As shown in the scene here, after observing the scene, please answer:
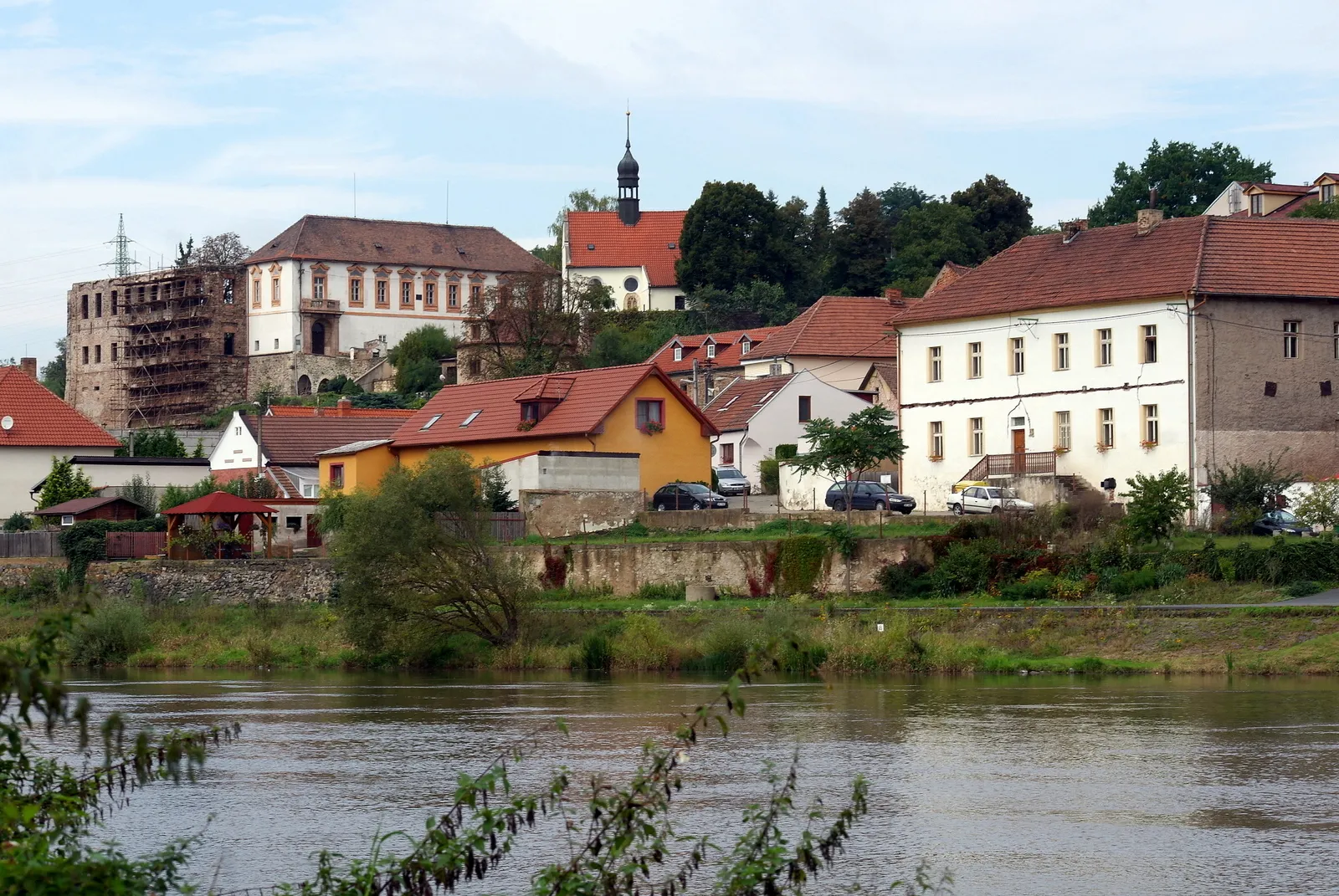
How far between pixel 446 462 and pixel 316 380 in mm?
71597

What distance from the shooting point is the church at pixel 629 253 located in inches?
4601

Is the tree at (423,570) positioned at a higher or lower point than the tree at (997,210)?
lower

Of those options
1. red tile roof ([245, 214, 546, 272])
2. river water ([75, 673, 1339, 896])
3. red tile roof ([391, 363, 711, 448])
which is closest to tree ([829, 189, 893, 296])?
red tile roof ([245, 214, 546, 272])

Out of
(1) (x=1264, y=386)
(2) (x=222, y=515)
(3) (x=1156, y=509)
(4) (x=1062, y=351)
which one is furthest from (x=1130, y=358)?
(2) (x=222, y=515)

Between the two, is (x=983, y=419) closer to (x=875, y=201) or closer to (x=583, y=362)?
(x=583, y=362)

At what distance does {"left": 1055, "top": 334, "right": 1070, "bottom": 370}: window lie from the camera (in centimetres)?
5503

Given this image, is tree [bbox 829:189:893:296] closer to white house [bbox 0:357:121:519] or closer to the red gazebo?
white house [bbox 0:357:121:519]

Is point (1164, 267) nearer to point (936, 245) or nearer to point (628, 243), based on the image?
point (936, 245)

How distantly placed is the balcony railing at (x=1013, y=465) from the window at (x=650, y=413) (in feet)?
31.9

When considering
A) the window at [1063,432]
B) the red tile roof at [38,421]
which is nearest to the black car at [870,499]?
the window at [1063,432]

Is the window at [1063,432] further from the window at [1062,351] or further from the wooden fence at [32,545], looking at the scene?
the wooden fence at [32,545]

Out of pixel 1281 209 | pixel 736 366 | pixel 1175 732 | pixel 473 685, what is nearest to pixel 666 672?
pixel 473 685

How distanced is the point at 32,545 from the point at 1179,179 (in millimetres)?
69054

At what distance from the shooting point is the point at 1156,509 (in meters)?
42.4
